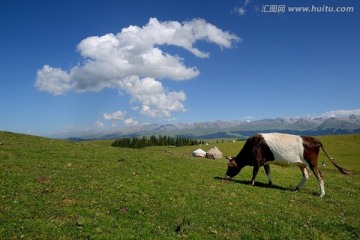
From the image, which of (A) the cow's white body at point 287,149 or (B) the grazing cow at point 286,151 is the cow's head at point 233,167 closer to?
(B) the grazing cow at point 286,151

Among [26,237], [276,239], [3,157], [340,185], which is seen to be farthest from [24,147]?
[340,185]

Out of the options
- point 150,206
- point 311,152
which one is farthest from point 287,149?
point 150,206

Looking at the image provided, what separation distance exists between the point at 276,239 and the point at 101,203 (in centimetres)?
899

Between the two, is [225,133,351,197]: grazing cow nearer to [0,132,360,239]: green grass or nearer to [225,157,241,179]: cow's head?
[225,157,241,179]: cow's head

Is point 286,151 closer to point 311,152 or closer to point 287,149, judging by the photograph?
point 287,149

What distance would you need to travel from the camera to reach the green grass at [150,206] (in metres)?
14.4

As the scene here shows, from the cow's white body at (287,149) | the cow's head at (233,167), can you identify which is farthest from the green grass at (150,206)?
the cow's white body at (287,149)

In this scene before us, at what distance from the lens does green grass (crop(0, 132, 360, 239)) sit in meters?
14.4

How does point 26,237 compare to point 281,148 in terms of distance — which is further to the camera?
point 281,148

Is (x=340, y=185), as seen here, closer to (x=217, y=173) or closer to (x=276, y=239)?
(x=217, y=173)

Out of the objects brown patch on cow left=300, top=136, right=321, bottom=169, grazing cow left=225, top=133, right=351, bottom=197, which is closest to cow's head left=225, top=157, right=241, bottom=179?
grazing cow left=225, top=133, right=351, bottom=197

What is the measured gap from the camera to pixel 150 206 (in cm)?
1778

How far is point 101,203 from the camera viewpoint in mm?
17750

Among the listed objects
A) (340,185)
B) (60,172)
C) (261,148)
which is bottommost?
(340,185)
